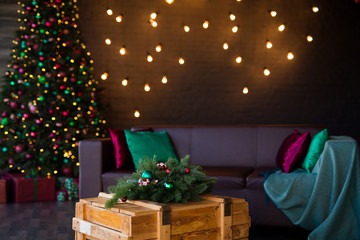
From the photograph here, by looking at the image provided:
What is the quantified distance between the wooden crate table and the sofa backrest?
1.60m

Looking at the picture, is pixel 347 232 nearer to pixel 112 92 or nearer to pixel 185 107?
pixel 185 107

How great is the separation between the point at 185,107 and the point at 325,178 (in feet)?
9.68

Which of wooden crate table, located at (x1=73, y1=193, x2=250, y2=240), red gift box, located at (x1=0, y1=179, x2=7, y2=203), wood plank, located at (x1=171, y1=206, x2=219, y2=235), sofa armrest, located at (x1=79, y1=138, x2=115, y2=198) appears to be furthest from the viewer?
red gift box, located at (x1=0, y1=179, x2=7, y2=203)

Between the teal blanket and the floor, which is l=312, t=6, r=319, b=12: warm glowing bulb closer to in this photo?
the teal blanket

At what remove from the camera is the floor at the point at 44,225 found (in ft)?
11.7

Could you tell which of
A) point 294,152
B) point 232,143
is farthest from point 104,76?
point 294,152

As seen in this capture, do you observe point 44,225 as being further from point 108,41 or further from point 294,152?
point 108,41

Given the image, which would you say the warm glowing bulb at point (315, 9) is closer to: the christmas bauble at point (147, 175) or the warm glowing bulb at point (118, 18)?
the warm glowing bulb at point (118, 18)

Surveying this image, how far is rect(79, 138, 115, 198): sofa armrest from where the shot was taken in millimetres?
4133

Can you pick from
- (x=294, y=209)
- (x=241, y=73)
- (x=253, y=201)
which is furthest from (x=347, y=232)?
(x=241, y=73)

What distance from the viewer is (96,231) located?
262 centimetres

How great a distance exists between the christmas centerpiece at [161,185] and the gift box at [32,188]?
2.61 metres

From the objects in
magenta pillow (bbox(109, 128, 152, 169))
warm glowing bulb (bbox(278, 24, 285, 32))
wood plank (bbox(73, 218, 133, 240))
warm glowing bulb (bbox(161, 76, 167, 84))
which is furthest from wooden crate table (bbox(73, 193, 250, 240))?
warm glowing bulb (bbox(278, 24, 285, 32))

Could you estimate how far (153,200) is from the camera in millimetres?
2607
